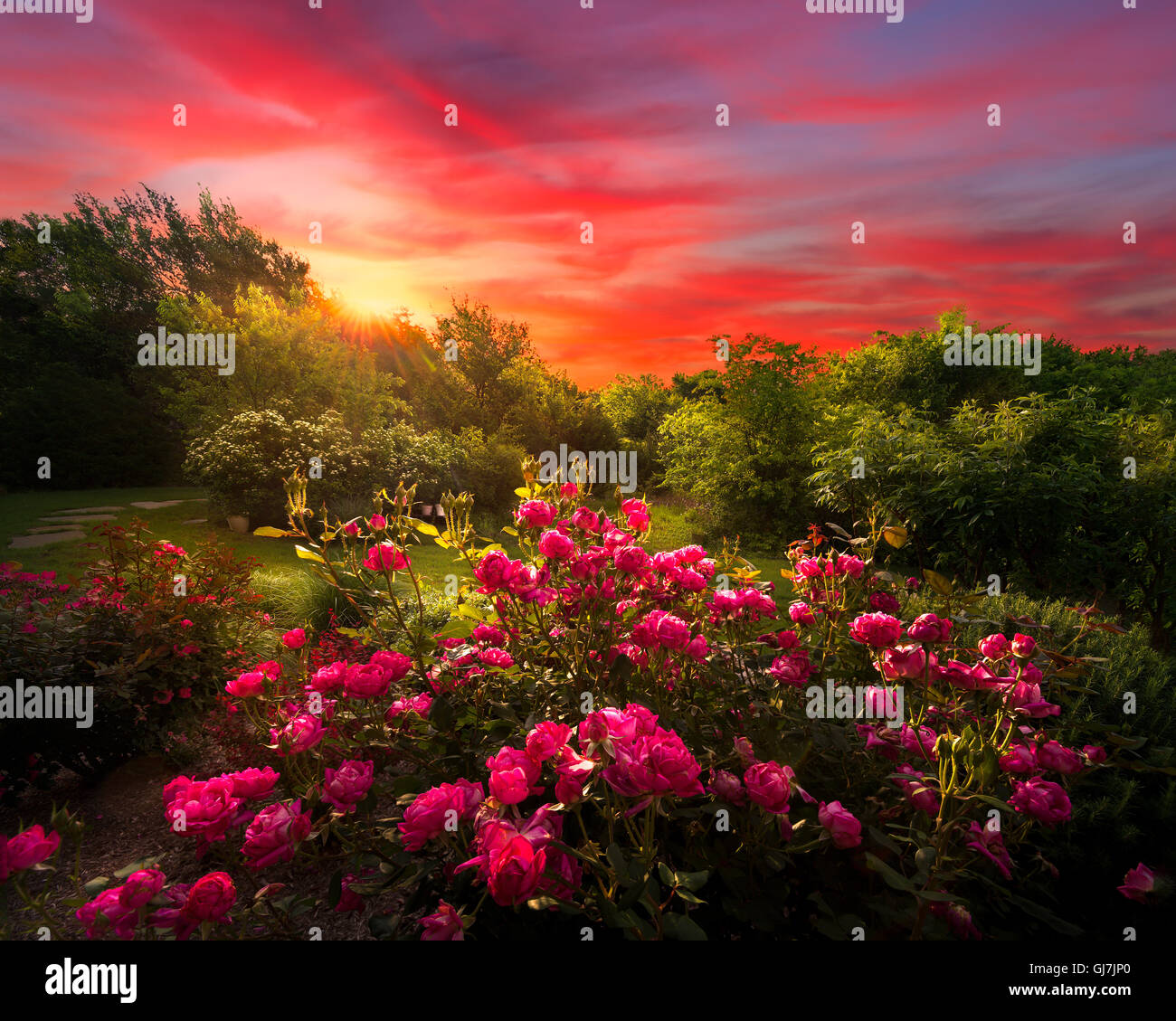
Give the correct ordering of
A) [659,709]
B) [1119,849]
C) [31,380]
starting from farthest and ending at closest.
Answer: [31,380]
[1119,849]
[659,709]

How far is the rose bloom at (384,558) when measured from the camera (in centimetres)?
179

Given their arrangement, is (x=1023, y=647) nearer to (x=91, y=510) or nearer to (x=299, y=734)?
(x=299, y=734)

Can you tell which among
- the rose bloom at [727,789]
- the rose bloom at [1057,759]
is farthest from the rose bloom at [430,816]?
the rose bloom at [1057,759]

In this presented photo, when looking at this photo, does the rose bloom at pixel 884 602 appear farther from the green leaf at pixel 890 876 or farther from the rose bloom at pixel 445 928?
the rose bloom at pixel 445 928

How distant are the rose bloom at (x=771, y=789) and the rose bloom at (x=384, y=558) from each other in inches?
48.0

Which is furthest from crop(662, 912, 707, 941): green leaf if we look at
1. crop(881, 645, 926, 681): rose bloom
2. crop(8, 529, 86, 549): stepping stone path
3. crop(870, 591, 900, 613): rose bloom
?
crop(8, 529, 86, 549): stepping stone path

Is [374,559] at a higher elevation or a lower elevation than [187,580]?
higher

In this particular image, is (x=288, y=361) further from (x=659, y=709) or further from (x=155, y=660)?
(x=659, y=709)

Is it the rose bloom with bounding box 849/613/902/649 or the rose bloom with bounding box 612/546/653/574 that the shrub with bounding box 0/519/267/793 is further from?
the rose bloom with bounding box 849/613/902/649

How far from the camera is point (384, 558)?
70.7 inches

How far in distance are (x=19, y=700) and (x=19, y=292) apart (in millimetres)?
26791

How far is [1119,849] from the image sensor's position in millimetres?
1945

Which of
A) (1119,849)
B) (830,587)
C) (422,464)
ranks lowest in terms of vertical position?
(1119,849)
